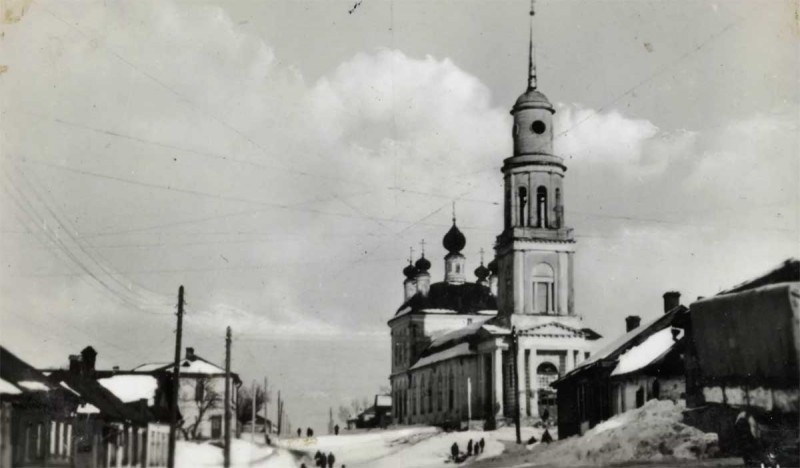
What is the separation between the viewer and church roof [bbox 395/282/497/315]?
9188 centimetres

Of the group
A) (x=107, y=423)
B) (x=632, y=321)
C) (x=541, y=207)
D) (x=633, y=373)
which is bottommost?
(x=107, y=423)

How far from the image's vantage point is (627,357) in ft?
133

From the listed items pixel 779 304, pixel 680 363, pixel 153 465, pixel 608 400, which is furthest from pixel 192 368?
pixel 779 304

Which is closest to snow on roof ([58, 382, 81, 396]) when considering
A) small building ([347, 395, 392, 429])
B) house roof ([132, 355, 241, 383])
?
house roof ([132, 355, 241, 383])

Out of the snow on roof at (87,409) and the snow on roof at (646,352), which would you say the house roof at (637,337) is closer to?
the snow on roof at (646,352)

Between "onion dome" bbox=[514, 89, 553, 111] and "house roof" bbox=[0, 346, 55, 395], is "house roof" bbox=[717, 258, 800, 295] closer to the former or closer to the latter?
"house roof" bbox=[0, 346, 55, 395]

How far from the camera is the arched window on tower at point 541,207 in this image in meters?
62.4

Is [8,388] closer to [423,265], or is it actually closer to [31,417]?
[31,417]

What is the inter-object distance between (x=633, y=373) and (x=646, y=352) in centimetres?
111

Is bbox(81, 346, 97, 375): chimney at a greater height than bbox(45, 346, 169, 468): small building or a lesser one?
greater

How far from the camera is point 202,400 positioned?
44312mm

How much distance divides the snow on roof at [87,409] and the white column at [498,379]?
38511 mm

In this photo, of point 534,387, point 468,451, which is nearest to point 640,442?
Result: point 468,451

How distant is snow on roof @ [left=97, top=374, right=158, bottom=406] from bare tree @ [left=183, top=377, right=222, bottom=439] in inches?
193
